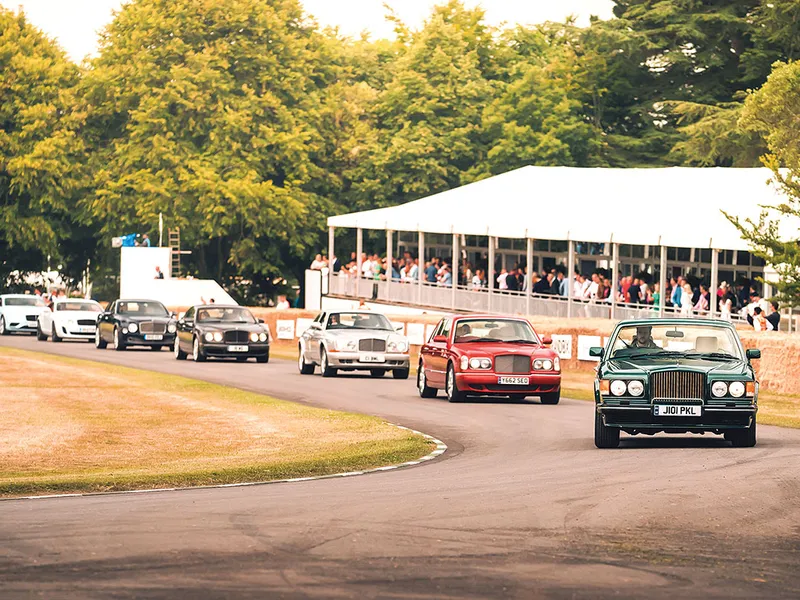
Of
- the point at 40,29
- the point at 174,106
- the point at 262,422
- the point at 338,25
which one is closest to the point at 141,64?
the point at 174,106

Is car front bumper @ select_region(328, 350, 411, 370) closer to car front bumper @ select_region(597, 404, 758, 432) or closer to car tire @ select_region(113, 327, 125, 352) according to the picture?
car tire @ select_region(113, 327, 125, 352)

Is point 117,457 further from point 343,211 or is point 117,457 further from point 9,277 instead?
point 9,277

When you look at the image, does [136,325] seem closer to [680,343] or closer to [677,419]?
[680,343]

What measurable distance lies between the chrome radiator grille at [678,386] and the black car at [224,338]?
77.5 ft

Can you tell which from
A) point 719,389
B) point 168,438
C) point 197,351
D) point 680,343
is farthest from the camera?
point 197,351

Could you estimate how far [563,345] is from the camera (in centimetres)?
4097

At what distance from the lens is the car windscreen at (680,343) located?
66.1ft

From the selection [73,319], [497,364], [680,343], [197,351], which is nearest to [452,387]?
[497,364]

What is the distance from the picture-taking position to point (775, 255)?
35188 millimetres

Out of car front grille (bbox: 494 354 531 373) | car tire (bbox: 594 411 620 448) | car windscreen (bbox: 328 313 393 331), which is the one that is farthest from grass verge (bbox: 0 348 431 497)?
car windscreen (bbox: 328 313 393 331)

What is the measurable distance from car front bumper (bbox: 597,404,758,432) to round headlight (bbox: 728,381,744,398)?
0.17 meters

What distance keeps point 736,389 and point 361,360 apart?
16942mm

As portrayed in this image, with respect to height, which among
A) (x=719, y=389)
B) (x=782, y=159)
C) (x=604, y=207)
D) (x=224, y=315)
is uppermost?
(x=782, y=159)

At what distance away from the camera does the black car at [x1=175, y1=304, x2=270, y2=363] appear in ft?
138
